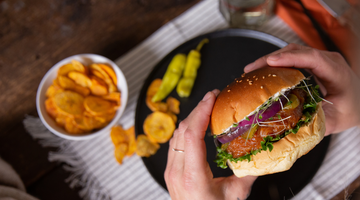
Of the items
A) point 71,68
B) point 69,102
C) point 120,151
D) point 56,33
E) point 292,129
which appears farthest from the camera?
point 56,33

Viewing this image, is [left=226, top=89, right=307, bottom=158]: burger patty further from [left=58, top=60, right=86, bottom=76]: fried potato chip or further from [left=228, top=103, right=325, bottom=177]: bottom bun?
[left=58, top=60, right=86, bottom=76]: fried potato chip

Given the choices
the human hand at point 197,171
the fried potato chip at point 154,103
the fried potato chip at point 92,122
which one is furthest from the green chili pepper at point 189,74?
the fried potato chip at point 92,122

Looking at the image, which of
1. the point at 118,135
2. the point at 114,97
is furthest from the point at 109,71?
the point at 118,135

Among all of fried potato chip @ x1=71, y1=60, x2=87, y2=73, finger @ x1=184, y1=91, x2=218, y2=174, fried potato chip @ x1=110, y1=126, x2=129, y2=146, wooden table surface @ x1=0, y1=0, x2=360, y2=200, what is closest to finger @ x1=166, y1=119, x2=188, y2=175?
finger @ x1=184, y1=91, x2=218, y2=174

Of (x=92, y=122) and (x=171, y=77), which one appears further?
(x=171, y=77)

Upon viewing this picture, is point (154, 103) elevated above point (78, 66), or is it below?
below

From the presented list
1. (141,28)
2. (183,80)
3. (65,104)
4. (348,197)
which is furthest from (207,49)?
(348,197)

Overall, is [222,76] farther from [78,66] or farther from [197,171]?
[78,66]
